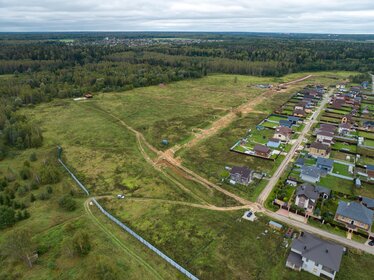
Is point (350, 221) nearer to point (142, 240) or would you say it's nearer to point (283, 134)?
point (142, 240)

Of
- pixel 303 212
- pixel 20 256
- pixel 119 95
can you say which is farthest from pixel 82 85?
pixel 303 212

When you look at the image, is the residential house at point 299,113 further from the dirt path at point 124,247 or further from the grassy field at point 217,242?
the dirt path at point 124,247

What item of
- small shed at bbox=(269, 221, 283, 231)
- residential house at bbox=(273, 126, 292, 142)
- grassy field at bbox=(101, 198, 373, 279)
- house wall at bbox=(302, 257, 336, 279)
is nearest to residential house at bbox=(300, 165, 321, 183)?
small shed at bbox=(269, 221, 283, 231)

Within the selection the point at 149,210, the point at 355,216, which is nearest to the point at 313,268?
the point at 355,216

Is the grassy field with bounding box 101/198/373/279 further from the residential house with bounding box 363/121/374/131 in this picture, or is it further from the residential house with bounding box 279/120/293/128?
the residential house with bounding box 363/121/374/131

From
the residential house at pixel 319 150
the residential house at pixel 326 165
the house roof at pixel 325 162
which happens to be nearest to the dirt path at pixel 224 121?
the residential house at pixel 319 150

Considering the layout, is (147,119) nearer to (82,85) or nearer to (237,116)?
(237,116)

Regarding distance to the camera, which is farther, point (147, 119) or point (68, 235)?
point (147, 119)
